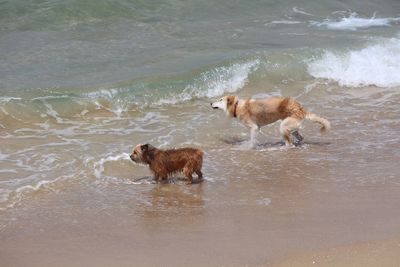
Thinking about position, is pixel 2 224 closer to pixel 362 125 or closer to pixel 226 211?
pixel 226 211

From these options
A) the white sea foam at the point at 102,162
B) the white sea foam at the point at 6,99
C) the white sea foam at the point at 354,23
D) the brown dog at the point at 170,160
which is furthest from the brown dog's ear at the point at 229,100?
the white sea foam at the point at 354,23

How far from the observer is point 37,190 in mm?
8562

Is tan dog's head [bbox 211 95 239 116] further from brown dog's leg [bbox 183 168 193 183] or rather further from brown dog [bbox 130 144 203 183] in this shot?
brown dog's leg [bbox 183 168 193 183]

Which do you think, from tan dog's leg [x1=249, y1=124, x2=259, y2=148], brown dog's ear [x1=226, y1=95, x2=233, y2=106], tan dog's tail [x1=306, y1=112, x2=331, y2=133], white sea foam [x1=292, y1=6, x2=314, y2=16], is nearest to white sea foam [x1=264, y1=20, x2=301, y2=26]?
white sea foam [x1=292, y1=6, x2=314, y2=16]

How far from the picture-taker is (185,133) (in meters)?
11.3

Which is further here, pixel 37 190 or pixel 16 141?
pixel 16 141

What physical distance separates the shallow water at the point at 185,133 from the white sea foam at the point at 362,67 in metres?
0.05

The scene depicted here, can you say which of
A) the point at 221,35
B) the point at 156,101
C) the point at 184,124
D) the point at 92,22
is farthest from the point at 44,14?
the point at 184,124

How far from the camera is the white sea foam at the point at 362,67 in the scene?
623 inches

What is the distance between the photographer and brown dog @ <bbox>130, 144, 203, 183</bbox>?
877 cm

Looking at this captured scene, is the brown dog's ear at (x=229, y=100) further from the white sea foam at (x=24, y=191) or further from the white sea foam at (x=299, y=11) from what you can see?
the white sea foam at (x=299, y=11)

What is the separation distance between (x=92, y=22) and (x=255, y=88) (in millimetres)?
6815

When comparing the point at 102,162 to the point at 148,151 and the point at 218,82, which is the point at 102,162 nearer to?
the point at 148,151

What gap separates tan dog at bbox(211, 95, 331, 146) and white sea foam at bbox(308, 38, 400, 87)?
4977mm
